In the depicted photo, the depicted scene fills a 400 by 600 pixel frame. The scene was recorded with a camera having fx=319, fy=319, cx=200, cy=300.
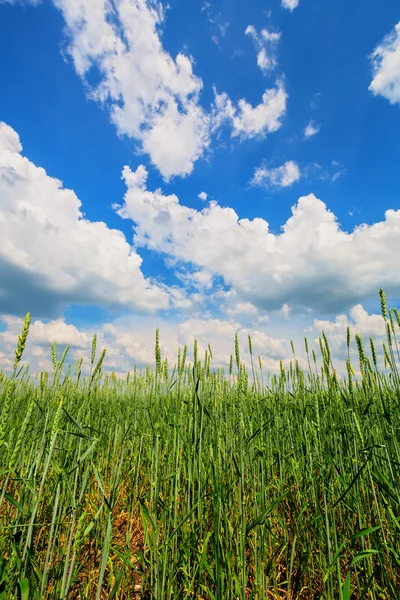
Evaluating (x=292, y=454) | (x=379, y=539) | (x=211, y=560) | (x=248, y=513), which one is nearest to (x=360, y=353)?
(x=292, y=454)

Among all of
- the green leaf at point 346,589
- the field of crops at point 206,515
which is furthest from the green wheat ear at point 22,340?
the green leaf at point 346,589

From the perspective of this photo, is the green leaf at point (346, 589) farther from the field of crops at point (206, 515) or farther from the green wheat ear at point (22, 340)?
the green wheat ear at point (22, 340)

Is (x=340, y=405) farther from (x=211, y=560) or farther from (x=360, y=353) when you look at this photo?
(x=211, y=560)

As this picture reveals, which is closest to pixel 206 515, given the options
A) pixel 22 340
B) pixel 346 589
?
pixel 346 589

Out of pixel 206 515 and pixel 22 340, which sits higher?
pixel 22 340

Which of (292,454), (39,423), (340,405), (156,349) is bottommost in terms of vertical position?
(292,454)

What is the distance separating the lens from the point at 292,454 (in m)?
2.87

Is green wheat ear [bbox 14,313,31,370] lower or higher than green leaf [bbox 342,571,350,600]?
higher

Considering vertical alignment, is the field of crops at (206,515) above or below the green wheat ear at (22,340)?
below

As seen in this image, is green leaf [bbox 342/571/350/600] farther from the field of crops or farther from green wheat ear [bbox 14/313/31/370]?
green wheat ear [bbox 14/313/31/370]

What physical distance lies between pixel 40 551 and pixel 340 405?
2.90m

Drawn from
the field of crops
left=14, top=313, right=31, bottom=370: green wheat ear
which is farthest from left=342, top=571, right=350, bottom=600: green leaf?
left=14, top=313, right=31, bottom=370: green wheat ear

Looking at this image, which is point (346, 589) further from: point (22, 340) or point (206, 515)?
point (22, 340)

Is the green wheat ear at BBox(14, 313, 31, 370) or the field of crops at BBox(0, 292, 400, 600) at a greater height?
the green wheat ear at BBox(14, 313, 31, 370)
